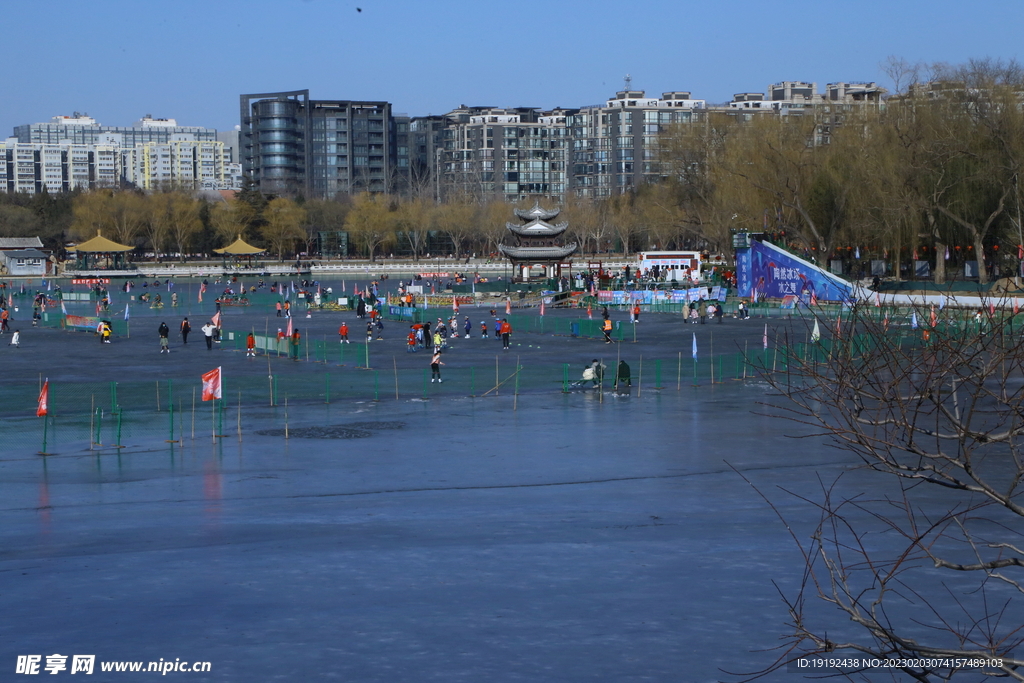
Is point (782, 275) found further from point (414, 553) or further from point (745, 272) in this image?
point (414, 553)

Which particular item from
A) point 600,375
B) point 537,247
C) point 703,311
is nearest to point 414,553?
point 600,375

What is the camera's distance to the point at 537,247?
93.9 meters

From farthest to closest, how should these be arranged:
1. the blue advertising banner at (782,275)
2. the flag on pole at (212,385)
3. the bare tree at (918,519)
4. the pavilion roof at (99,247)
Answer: the pavilion roof at (99,247) < the blue advertising banner at (782,275) < the flag on pole at (212,385) < the bare tree at (918,519)

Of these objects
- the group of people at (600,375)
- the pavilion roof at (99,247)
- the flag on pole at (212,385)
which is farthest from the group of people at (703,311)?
the pavilion roof at (99,247)

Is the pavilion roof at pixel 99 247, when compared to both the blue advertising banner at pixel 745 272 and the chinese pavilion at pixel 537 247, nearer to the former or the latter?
the chinese pavilion at pixel 537 247

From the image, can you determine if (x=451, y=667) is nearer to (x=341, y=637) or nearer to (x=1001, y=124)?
(x=341, y=637)

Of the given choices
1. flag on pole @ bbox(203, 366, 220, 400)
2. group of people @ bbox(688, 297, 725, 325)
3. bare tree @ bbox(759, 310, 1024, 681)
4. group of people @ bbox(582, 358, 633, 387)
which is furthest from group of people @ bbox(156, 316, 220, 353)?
bare tree @ bbox(759, 310, 1024, 681)

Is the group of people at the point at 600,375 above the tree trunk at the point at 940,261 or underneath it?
underneath

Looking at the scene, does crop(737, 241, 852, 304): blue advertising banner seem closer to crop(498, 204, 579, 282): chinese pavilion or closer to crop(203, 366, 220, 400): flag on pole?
crop(498, 204, 579, 282): chinese pavilion

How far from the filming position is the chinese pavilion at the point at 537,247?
300ft

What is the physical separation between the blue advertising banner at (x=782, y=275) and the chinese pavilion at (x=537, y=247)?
22.4m

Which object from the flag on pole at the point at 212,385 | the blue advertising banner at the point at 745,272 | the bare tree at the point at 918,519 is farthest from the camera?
the blue advertising banner at the point at 745,272

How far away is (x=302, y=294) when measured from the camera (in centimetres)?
8381

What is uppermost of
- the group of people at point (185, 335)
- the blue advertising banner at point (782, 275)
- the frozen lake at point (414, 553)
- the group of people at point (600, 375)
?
the blue advertising banner at point (782, 275)
